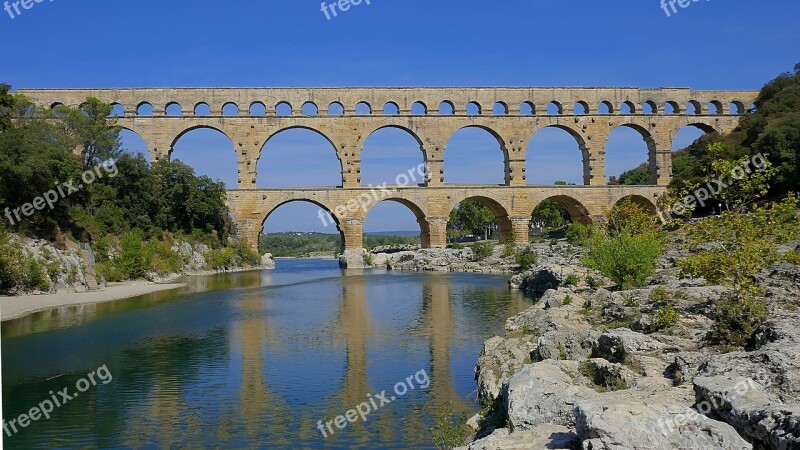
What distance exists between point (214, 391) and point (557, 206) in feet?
176

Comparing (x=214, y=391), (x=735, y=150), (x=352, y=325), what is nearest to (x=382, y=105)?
(x=735, y=150)

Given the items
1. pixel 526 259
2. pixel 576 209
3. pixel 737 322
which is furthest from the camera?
pixel 576 209

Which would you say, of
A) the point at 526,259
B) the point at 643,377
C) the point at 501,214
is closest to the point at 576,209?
the point at 501,214

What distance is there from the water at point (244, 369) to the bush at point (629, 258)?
272cm

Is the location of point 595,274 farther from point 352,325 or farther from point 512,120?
point 512,120

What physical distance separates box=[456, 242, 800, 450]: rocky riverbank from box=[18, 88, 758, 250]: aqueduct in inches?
991

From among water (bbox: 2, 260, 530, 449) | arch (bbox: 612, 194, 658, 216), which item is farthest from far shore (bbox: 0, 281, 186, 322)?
arch (bbox: 612, 194, 658, 216)

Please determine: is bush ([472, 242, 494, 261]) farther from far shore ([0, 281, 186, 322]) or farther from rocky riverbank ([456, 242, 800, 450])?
rocky riverbank ([456, 242, 800, 450])

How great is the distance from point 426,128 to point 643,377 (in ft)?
105

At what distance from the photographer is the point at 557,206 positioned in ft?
196

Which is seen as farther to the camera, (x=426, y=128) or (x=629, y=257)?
(x=426, y=128)

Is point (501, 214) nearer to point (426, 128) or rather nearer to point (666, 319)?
point (426, 128)

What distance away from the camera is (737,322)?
7.69 metres

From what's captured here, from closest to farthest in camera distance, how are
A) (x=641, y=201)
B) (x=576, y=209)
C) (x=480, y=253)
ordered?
1. (x=480, y=253)
2. (x=641, y=201)
3. (x=576, y=209)
